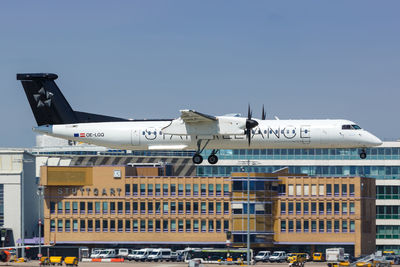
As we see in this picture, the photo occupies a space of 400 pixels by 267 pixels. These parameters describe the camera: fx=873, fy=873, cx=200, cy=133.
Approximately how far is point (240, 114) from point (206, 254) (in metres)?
55.9

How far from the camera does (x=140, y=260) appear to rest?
5453 inches

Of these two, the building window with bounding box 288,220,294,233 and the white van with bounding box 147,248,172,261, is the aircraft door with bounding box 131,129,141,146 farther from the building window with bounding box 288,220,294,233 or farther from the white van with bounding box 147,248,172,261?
the building window with bounding box 288,220,294,233

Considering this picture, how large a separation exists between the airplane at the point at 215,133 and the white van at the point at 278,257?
52468 millimetres

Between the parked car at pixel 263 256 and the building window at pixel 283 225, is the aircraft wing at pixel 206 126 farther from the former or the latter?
the building window at pixel 283 225

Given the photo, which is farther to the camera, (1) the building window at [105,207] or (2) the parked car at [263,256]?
(1) the building window at [105,207]

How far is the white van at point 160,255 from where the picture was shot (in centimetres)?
13738

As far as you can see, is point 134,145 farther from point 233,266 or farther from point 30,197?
point 30,197

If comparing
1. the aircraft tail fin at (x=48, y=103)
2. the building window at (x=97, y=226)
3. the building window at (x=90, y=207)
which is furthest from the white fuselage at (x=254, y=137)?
the building window at (x=90, y=207)

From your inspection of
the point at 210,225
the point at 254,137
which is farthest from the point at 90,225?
the point at 254,137

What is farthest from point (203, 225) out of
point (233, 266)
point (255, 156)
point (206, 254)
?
point (255, 156)

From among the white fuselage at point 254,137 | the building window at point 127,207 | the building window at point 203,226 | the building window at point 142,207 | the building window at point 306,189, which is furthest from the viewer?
the building window at point 127,207

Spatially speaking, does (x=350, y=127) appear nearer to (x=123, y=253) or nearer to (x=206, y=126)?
(x=206, y=126)

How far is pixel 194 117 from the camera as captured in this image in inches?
3334

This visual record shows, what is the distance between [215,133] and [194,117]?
2.66 metres
